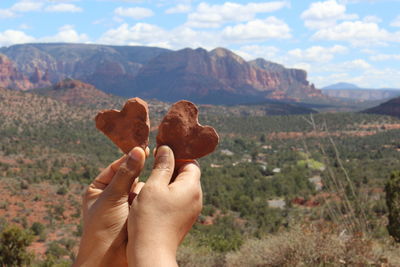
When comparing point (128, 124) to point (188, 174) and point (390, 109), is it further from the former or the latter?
point (390, 109)

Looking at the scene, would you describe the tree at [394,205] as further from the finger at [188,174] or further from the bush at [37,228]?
the bush at [37,228]

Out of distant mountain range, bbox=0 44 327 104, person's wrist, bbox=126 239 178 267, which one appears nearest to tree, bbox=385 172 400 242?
person's wrist, bbox=126 239 178 267

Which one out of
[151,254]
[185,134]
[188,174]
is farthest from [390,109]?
[151,254]

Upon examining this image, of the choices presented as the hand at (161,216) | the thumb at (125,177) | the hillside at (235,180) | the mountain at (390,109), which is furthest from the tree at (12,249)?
the mountain at (390,109)

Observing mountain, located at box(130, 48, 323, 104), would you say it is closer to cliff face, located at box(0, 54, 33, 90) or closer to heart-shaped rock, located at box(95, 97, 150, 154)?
cliff face, located at box(0, 54, 33, 90)

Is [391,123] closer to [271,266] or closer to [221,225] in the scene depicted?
[221,225]

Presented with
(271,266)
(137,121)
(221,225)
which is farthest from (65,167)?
(137,121)
